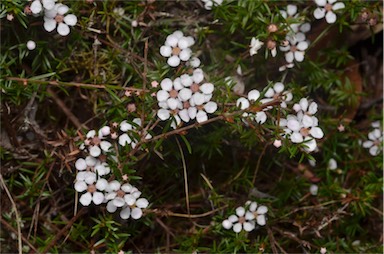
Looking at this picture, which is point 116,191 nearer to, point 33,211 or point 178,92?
point 178,92

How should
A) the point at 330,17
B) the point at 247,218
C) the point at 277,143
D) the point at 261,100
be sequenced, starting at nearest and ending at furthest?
the point at 277,143 < the point at 261,100 < the point at 247,218 < the point at 330,17

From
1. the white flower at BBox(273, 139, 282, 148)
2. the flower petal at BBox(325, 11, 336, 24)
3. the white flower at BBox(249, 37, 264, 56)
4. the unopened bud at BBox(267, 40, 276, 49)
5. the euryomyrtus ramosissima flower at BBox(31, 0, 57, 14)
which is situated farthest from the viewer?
the flower petal at BBox(325, 11, 336, 24)

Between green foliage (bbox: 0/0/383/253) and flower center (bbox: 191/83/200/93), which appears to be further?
green foliage (bbox: 0/0/383/253)

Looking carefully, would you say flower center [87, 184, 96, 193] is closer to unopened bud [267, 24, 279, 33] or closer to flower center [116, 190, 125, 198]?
flower center [116, 190, 125, 198]

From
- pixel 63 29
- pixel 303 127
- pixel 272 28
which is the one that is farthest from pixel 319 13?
pixel 63 29

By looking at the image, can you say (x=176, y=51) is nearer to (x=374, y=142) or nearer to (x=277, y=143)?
(x=277, y=143)

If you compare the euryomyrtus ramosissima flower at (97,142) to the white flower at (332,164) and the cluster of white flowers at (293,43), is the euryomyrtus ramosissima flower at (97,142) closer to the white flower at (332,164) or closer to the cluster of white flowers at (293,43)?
the cluster of white flowers at (293,43)

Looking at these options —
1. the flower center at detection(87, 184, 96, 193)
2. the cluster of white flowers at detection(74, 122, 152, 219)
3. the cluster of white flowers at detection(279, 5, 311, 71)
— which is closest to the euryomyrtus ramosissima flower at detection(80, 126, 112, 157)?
the cluster of white flowers at detection(74, 122, 152, 219)

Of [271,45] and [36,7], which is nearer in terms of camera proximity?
[36,7]
